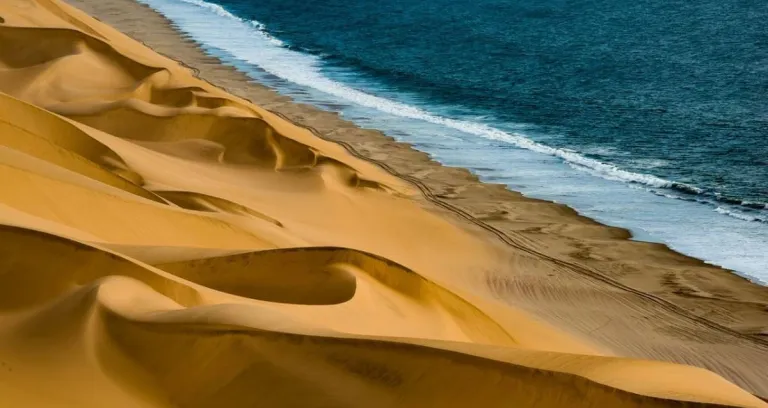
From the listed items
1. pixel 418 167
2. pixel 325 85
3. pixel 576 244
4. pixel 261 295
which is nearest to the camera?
pixel 261 295

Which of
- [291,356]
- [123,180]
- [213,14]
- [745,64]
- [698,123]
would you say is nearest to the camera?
[291,356]

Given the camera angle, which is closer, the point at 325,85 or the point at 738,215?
the point at 738,215

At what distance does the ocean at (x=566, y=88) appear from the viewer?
16.0 metres

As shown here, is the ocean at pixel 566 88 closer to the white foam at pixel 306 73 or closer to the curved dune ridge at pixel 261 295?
the white foam at pixel 306 73

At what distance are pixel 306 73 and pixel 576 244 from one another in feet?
53.5

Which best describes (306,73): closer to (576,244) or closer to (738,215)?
(738,215)

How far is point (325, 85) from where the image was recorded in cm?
2628

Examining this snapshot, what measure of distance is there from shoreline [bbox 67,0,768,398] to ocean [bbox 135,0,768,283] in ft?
1.68

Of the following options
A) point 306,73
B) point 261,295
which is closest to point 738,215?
point 261,295

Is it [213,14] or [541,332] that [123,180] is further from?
[213,14]

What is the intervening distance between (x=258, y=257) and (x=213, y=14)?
118ft

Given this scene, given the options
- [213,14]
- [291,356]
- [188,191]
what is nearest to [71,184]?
[188,191]

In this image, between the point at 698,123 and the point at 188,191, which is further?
the point at 698,123

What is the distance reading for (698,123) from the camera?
21922mm
